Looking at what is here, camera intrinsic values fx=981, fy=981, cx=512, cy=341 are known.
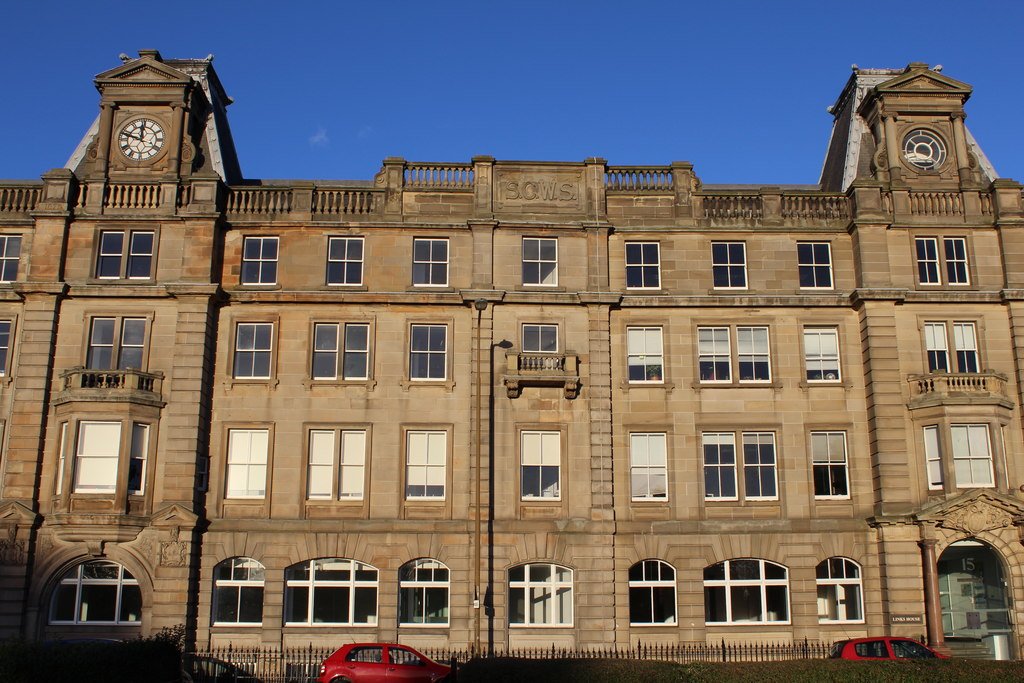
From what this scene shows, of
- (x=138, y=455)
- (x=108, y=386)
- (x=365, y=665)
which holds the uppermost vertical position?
(x=108, y=386)

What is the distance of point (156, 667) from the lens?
22.4 m

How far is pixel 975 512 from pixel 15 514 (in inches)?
1259

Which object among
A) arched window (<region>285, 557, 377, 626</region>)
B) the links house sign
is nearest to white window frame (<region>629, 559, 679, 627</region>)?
arched window (<region>285, 557, 377, 626</region>)

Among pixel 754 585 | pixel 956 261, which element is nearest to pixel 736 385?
pixel 754 585

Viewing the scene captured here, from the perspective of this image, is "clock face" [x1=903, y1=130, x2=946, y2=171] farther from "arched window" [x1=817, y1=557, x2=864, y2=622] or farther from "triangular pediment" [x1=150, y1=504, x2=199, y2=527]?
"triangular pediment" [x1=150, y1=504, x2=199, y2=527]

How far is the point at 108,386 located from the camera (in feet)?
111

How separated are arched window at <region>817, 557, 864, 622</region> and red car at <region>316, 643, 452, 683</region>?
547 inches

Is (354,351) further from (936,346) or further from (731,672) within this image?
(936,346)

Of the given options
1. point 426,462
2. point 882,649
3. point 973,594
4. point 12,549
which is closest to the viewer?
point 882,649

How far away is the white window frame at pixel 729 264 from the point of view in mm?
36969

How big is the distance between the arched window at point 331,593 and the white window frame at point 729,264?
16.6 m

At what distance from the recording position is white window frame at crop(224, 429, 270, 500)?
34.3 meters

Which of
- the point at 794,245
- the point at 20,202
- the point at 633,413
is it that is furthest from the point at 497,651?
the point at 20,202

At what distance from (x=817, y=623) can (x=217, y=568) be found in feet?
67.4
